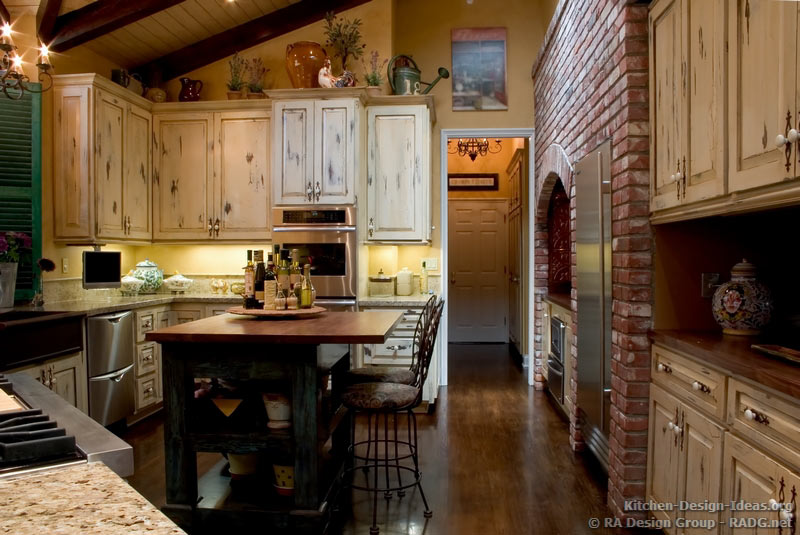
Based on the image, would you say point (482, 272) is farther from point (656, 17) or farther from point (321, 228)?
point (656, 17)

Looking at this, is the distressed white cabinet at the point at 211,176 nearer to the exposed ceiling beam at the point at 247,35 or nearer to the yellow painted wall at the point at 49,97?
the exposed ceiling beam at the point at 247,35

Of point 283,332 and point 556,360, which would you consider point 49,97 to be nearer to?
point 283,332

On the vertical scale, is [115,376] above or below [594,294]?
below

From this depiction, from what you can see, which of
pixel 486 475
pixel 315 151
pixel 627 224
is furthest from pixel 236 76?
pixel 486 475

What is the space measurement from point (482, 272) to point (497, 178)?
4.83ft

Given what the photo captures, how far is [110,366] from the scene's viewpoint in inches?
152

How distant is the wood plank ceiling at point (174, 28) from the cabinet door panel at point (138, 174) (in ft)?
1.74

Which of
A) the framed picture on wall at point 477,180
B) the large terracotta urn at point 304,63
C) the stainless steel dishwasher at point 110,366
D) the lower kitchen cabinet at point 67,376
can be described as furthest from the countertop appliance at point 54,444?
the framed picture on wall at point 477,180

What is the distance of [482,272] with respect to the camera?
8.40m

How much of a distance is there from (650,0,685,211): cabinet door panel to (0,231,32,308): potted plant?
401cm

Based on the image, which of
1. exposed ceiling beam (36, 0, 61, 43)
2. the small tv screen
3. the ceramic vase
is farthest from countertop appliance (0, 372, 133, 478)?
exposed ceiling beam (36, 0, 61, 43)

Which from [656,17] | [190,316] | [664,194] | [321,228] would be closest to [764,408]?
[664,194]

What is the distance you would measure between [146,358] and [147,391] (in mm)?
265

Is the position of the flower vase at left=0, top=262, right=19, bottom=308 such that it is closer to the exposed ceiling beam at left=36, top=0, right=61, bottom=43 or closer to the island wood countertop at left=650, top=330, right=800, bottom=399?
the exposed ceiling beam at left=36, top=0, right=61, bottom=43
